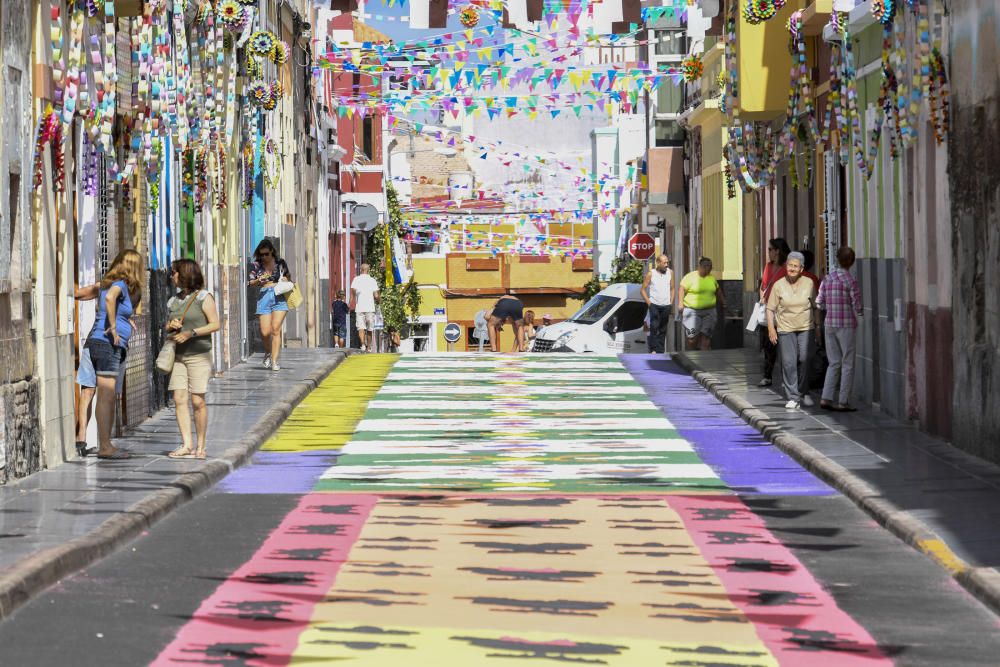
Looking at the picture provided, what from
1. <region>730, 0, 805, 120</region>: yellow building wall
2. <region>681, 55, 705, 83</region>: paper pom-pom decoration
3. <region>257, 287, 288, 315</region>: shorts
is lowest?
<region>257, 287, 288, 315</region>: shorts

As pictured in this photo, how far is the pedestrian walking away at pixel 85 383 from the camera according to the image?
1698 centimetres

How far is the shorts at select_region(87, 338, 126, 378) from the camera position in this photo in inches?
668

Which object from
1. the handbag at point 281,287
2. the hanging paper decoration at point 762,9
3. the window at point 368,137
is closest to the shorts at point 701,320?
the hanging paper decoration at point 762,9

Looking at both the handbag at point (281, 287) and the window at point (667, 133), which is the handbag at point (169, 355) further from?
the window at point (667, 133)

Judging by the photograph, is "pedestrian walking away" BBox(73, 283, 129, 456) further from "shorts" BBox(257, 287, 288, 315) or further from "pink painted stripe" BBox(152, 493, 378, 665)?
"shorts" BBox(257, 287, 288, 315)

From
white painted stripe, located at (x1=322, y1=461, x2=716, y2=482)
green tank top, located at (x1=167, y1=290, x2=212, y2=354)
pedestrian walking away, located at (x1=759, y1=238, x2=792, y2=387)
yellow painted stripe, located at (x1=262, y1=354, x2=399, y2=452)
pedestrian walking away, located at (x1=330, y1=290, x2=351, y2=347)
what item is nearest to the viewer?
white painted stripe, located at (x1=322, y1=461, x2=716, y2=482)

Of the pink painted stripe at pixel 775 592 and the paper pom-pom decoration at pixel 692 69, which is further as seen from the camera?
the paper pom-pom decoration at pixel 692 69

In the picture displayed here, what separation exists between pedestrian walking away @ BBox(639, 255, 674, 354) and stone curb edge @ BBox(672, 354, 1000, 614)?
10.9m

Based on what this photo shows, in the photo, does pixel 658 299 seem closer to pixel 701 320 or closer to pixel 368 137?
pixel 701 320

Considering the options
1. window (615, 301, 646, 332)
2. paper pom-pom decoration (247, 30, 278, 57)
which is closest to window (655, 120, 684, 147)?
window (615, 301, 646, 332)

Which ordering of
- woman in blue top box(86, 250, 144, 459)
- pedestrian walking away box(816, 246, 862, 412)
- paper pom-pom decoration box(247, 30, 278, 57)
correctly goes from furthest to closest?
1. paper pom-pom decoration box(247, 30, 278, 57)
2. pedestrian walking away box(816, 246, 862, 412)
3. woman in blue top box(86, 250, 144, 459)

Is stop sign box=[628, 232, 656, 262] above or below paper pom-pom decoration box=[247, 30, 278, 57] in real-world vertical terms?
below

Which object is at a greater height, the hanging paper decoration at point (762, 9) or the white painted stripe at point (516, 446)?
the hanging paper decoration at point (762, 9)

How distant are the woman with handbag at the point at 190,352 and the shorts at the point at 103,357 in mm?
430
